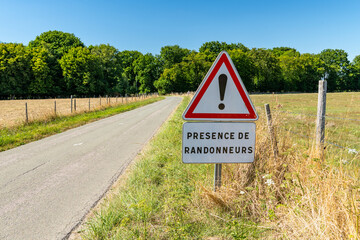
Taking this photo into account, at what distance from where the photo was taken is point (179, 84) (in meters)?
77.0

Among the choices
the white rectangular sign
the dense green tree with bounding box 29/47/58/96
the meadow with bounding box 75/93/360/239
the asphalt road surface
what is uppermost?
the dense green tree with bounding box 29/47/58/96

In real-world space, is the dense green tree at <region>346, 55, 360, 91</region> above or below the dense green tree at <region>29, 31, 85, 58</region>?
below

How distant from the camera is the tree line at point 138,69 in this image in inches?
2151

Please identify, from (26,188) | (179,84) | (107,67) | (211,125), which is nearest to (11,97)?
(107,67)

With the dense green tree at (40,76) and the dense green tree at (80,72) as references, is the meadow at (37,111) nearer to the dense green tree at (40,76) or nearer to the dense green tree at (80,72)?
the dense green tree at (40,76)

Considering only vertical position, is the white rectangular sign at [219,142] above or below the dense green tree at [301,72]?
below

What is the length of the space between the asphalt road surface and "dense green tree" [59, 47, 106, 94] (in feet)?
193

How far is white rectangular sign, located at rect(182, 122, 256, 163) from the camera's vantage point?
2.46 m

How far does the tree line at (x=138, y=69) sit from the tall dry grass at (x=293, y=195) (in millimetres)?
62221

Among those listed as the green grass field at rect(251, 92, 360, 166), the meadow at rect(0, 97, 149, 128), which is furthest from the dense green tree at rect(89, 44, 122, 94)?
the green grass field at rect(251, 92, 360, 166)

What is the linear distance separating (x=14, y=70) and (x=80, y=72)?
14.8 meters

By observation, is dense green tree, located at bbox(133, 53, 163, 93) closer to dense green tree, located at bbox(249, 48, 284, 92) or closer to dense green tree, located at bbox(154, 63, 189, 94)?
dense green tree, located at bbox(154, 63, 189, 94)

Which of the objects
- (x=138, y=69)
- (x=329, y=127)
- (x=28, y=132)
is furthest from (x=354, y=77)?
(x=28, y=132)

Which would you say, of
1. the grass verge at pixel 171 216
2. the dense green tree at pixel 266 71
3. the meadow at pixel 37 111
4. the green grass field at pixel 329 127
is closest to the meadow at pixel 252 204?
the grass verge at pixel 171 216
